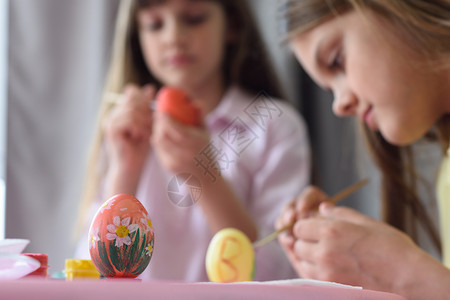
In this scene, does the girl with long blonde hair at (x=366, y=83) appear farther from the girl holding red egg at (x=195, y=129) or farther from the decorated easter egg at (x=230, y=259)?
the girl holding red egg at (x=195, y=129)

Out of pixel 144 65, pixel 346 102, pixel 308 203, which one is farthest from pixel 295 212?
pixel 144 65

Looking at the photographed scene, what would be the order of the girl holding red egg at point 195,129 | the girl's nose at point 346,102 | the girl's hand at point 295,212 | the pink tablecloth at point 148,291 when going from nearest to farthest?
the pink tablecloth at point 148,291
the girl's hand at point 295,212
the girl's nose at point 346,102
the girl holding red egg at point 195,129

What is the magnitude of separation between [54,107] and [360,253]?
0.99m

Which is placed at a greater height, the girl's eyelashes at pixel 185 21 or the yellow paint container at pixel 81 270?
the girl's eyelashes at pixel 185 21

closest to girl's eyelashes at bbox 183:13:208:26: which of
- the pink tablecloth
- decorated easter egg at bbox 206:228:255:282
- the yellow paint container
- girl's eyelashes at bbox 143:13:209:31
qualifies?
girl's eyelashes at bbox 143:13:209:31

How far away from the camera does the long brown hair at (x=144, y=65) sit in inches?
50.5

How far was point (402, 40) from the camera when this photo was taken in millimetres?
826

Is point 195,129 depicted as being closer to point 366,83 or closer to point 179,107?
point 179,107

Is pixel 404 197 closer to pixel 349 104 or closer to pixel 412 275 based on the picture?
pixel 349 104

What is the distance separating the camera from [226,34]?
4.16ft

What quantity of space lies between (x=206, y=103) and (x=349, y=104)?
452 millimetres

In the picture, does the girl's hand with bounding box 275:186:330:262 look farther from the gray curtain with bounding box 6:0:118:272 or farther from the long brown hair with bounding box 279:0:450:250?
the gray curtain with bounding box 6:0:118:272

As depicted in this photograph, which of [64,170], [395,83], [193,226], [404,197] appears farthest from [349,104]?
[64,170]

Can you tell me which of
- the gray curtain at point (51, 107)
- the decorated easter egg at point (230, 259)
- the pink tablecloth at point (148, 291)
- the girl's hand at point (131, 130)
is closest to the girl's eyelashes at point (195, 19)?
the girl's hand at point (131, 130)
